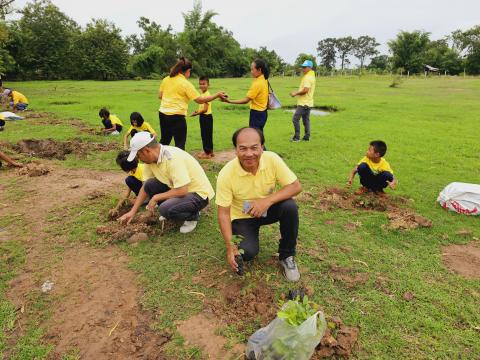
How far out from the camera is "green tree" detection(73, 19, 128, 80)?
40.7 m

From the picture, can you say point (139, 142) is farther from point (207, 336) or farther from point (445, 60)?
point (445, 60)

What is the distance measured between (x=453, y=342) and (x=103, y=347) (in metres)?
2.64

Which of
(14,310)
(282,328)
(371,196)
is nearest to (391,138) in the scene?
(371,196)

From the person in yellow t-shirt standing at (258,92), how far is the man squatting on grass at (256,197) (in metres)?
3.51

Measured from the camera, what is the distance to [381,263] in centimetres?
351

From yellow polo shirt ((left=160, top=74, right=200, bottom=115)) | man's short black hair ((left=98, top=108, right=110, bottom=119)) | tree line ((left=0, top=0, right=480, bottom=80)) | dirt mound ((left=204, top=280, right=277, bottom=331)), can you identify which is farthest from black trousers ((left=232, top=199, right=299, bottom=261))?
tree line ((left=0, top=0, right=480, bottom=80))

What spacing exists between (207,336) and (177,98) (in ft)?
14.3

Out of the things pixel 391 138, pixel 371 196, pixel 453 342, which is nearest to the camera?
pixel 453 342

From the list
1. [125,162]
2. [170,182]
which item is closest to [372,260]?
[170,182]

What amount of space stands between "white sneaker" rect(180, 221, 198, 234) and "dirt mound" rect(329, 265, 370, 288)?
67.5 inches

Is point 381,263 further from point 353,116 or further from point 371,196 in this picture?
point 353,116

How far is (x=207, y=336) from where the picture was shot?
262 cm

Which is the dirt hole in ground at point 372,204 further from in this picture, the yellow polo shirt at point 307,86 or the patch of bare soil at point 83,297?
the yellow polo shirt at point 307,86

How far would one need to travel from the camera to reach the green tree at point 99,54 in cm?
4066
